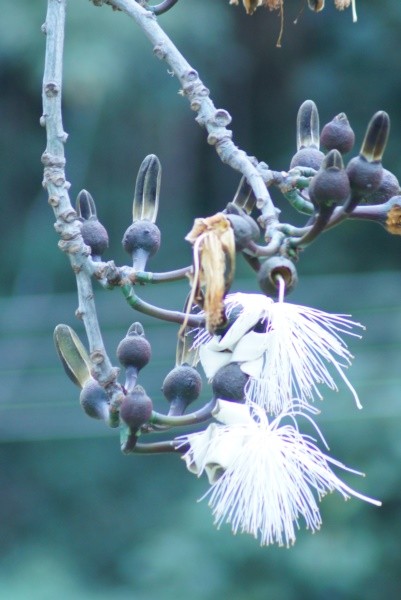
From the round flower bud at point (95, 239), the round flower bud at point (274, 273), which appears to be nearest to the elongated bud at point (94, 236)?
the round flower bud at point (95, 239)

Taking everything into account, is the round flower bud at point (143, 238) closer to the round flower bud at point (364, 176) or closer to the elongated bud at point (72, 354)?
the elongated bud at point (72, 354)

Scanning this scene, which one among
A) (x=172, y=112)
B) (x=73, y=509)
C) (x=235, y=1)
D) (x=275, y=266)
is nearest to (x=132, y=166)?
(x=172, y=112)

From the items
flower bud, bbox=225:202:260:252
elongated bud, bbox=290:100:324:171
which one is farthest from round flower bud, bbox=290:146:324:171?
flower bud, bbox=225:202:260:252

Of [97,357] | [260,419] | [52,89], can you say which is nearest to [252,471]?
[260,419]

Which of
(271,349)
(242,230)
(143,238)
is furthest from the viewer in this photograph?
(143,238)

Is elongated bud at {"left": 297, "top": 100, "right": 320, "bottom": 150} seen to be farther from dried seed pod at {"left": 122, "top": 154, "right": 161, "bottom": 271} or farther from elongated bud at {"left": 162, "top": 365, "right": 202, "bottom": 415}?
elongated bud at {"left": 162, "top": 365, "right": 202, "bottom": 415}

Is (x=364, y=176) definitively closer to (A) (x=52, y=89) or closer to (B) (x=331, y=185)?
(B) (x=331, y=185)
